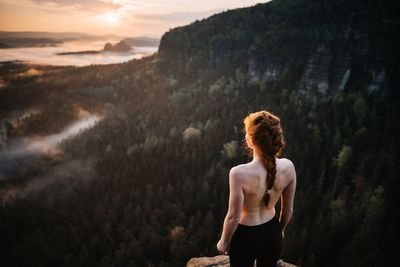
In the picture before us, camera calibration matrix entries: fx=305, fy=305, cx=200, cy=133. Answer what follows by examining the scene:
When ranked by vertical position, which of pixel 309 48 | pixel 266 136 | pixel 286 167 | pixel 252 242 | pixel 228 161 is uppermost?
pixel 309 48

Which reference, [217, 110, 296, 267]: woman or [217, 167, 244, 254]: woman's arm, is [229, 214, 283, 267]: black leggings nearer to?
[217, 110, 296, 267]: woman

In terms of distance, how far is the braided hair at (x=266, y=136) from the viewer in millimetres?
5574

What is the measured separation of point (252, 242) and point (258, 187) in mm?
1314

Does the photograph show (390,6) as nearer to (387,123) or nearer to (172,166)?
(387,123)

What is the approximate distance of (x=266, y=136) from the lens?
220 inches

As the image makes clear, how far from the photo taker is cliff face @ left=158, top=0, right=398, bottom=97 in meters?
118

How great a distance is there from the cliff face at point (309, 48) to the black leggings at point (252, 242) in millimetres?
124312

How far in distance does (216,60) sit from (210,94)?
142 feet

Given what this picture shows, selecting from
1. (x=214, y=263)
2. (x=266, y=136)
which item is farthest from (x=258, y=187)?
(x=214, y=263)

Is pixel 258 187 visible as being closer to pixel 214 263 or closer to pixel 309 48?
Result: pixel 214 263

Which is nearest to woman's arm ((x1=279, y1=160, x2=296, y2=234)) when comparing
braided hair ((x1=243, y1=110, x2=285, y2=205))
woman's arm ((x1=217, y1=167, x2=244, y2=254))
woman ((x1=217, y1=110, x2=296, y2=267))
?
woman ((x1=217, y1=110, x2=296, y2=267))

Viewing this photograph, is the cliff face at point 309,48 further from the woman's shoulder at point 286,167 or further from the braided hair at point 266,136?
the braided hair at point 266,136

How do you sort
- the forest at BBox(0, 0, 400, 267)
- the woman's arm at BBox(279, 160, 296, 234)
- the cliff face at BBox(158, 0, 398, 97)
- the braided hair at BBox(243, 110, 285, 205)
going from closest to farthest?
the braided hair at BBox(243, 110, 285, 205), the woman's arm at BBox(279, 160, 296, 234), the forest at BBox(0, 0, 400, 267), the cliff face at BBox(158, 0, 398, 97)

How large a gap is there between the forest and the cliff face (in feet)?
2.12
